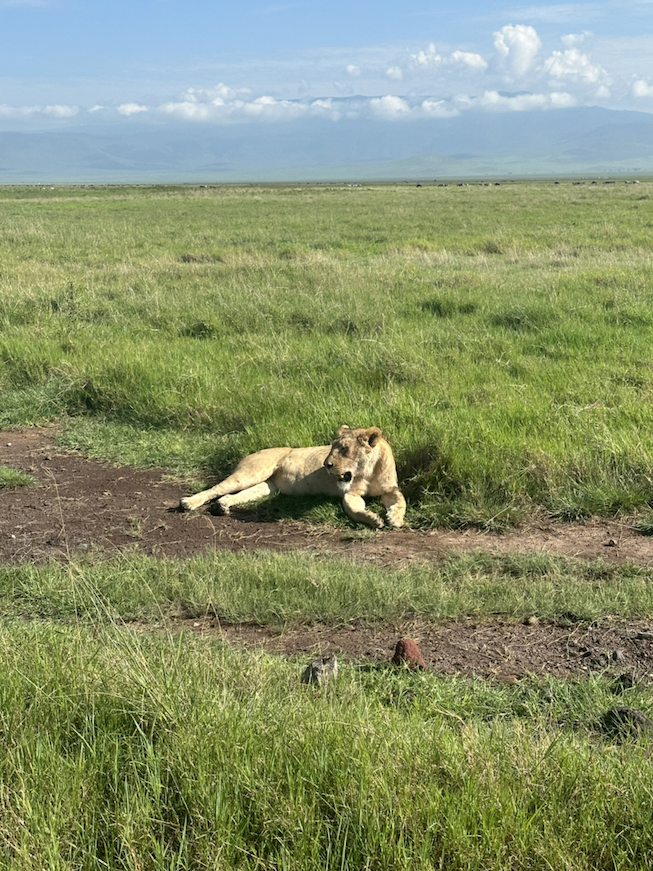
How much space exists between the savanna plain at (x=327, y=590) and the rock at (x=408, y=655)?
0.09 m

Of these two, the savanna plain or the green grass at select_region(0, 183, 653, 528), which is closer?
the savanna plain

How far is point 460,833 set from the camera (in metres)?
2.24

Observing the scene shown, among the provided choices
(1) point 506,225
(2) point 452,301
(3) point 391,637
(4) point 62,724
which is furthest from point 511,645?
(1) point 506,225

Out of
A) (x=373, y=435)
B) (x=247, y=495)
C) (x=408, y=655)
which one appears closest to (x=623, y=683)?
(x=408, y=655)

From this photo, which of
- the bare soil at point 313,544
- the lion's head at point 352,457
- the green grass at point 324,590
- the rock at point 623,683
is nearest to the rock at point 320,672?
the bare soil at point 313,544

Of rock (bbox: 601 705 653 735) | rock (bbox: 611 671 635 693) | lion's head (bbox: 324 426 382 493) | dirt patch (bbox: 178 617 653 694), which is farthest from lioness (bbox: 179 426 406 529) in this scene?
rock (bbox: 601 705 653 735)

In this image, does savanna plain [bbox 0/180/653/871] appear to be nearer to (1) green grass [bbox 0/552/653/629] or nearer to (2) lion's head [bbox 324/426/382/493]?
(1) green grass [bbox 0/552/653/629]

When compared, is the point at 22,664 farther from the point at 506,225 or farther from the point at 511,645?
the point at 506,225

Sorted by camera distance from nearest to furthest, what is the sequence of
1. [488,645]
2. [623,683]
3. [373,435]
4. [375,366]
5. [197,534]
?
[623,683] < [488,645] < [197,534] < [373,435] < [375,366]

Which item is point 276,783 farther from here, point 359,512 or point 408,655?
point 359,512

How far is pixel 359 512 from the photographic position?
6121mm

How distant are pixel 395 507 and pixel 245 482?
1299 millimetres

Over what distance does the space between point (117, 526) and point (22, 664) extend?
122 inches

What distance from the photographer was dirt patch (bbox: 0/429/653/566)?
18.3ft
